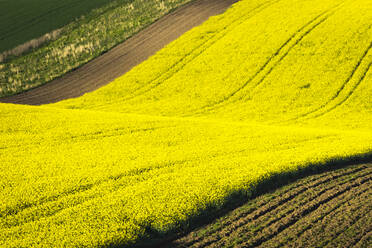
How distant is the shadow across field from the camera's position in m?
9.55

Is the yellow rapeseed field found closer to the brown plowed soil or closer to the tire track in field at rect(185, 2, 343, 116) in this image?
the tire track in field at rect(185, 2, 343, 116)

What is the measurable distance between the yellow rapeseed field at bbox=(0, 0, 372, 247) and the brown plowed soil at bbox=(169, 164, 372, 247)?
66cm

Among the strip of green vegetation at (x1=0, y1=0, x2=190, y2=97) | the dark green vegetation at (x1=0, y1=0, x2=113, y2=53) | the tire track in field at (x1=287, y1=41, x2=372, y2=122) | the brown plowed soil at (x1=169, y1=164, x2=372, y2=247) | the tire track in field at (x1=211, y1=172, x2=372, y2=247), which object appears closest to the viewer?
the brown plowed soil at (x1=169, y1=164, x2=372, y2=247)

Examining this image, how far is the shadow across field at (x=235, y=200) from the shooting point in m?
9.55

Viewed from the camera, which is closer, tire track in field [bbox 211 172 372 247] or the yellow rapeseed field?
tire track in field [bbox 211 172 372 247]

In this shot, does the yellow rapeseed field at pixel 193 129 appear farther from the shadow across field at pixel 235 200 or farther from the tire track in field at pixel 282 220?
the tire track in field at pixel 282 220

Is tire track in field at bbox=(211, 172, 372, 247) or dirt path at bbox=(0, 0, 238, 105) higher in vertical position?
dirt path at bbox=(0, 0, 238, 105)

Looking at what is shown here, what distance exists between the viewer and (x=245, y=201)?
451 inches

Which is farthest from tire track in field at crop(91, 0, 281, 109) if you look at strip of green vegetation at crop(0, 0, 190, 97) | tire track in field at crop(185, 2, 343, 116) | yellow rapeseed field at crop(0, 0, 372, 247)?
strip of green vegetation at crop(0, 0, 190, 97)

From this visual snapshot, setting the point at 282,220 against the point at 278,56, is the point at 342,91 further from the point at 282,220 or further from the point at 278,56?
the point at 282,220

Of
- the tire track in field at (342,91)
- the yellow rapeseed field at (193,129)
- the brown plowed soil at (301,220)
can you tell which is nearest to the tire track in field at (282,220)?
the brown plowed soil at (301,220)

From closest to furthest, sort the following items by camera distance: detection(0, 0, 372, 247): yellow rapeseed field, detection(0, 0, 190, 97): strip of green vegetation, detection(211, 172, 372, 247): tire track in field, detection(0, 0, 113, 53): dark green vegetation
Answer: detection(211, 172, 372, 247): tire track in field < detection(0, 0, 372, 247): yellow rapeseed field < detection(0, 0, 190, 97): strip of green vegetation < detection(0, 0, 113, 53): dark green vegetation

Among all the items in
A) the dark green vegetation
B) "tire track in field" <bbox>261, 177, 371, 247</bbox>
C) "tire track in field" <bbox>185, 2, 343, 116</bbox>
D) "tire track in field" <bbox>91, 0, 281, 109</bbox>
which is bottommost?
"tire track in field" <bbox>261, 177, 371, 247</bbox>

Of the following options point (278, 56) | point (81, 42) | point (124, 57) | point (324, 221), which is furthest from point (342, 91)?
point (81, 42)
